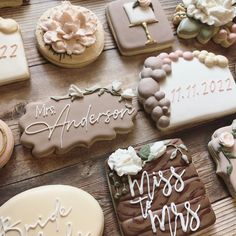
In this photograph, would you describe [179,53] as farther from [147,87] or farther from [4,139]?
[4,139]

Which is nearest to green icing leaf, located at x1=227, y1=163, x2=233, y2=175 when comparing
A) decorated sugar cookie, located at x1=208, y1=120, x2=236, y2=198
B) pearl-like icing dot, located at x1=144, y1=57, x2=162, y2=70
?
decorated sugar cookie, located at x1=208, y1=120, x2=236, y2=198

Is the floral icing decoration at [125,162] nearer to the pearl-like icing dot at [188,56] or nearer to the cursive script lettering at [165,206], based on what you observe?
the cursive script lettering at [165,206]

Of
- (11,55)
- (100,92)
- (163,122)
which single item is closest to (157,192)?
(163,122)

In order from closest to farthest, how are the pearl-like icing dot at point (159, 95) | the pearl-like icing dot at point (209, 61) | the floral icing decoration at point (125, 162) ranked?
1. the floral icing decoration at point (125, 162)
2. the pearl-like icing dot at point (159, 95)
3. the pearl-like icing dot at point (209, 61)

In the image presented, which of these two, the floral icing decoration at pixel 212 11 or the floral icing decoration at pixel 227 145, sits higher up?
the floral icing decoration at pixel 212 11

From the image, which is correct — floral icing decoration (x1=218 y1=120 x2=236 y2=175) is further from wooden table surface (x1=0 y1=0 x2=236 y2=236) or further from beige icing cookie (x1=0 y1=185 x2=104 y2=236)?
beige icing cookie (x1=0 y1=185 x2=104 y2=236)

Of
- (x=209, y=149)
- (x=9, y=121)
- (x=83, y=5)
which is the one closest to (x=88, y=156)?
(x=9, y=121)

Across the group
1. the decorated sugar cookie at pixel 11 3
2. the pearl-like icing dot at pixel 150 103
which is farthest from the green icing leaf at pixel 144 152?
the decorated sugar cookie at pixel 11 3

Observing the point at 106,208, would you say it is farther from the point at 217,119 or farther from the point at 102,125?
Result: the point at 217,119
